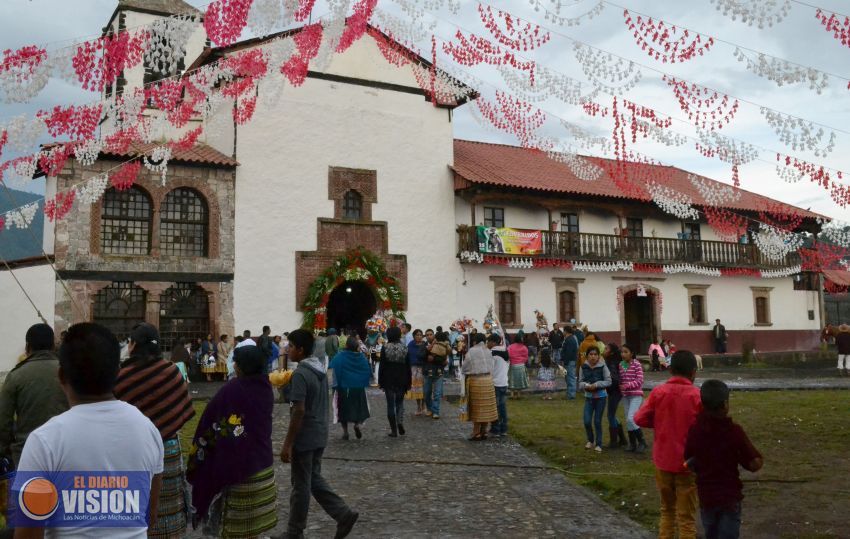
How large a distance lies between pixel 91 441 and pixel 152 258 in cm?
1996

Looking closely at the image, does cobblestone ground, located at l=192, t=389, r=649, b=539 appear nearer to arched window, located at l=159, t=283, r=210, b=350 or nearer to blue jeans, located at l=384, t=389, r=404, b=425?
blue jeans, located at l=384, t=389, r=404, b=425

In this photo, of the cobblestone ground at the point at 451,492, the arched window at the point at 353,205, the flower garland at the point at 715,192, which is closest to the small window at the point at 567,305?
the flower garland at the point at 715,192

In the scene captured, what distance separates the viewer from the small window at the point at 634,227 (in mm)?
29172

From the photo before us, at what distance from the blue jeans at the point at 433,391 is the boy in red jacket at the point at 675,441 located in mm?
7870

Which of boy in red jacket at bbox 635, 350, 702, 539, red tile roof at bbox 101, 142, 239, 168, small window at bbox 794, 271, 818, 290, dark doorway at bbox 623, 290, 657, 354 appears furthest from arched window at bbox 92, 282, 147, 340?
small window at bbox 794, 271, 818, 290

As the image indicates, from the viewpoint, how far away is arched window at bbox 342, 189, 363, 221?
2428 cm

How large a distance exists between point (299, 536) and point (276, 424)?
6.75 meters

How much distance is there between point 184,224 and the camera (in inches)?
864

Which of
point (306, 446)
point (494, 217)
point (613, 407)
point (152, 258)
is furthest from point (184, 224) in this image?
point (306, 446)

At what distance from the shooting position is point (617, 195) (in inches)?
1094

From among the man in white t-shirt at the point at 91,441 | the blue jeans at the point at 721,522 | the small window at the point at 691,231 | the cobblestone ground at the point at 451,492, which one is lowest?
the cobblestone ground at the point at 451,492

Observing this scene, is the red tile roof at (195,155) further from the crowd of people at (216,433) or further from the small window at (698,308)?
the small window at (698,308)

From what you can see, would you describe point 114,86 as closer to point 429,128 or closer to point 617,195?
point 429,128

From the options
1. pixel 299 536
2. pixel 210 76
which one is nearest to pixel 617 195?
pixel 210 76
